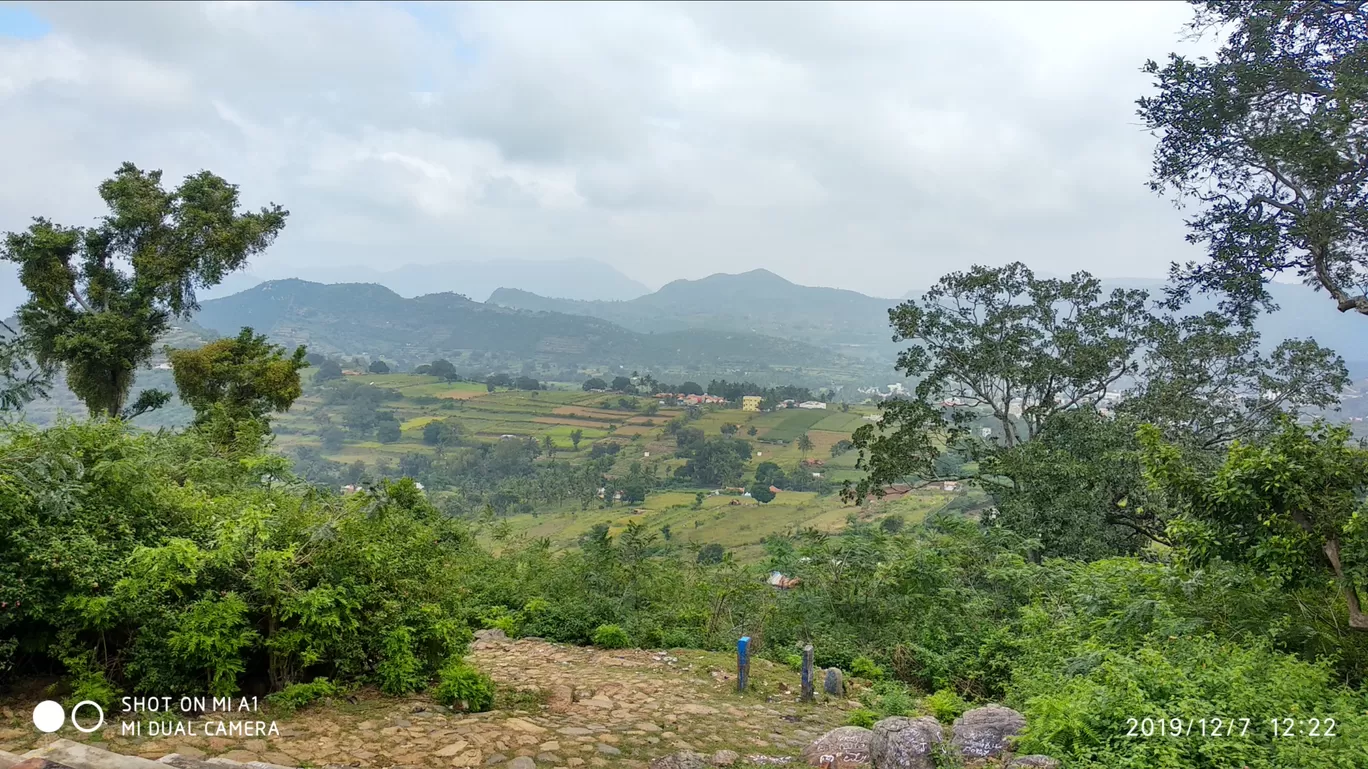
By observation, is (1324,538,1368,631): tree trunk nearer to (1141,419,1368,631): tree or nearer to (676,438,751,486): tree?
(1141,419,1368,631): tree

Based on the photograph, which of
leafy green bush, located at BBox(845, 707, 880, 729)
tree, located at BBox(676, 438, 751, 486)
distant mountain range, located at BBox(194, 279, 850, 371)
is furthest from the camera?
distant mountain range, located at BBox(194, 279, 850, 371)

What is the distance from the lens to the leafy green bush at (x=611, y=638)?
7641 mm

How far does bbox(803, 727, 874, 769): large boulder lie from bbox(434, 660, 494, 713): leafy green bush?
2.22 metres

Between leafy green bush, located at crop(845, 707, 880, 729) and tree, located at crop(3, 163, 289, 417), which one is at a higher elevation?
tree, located at crop(3, 163, 289, 417)

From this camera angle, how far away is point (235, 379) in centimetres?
1251

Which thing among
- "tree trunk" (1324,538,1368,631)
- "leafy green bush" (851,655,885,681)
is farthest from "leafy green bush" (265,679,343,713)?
"tree trunk" (1324,538,1368,631)

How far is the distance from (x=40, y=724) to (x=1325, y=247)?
10735 millimetres

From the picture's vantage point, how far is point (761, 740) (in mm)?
5105

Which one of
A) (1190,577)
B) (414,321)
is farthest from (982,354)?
(414,321)

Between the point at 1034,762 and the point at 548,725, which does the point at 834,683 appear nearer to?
the point at 1034,762

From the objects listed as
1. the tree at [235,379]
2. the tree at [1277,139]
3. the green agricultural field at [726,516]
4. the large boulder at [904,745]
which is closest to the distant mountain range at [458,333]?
the green agricultural field at [726,516]

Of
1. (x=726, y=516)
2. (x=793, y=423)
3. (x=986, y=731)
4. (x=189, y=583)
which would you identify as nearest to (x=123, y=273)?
(x=189, y=583)

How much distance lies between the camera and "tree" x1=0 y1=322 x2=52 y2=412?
8742mm

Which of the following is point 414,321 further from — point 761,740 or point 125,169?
point 761,740
